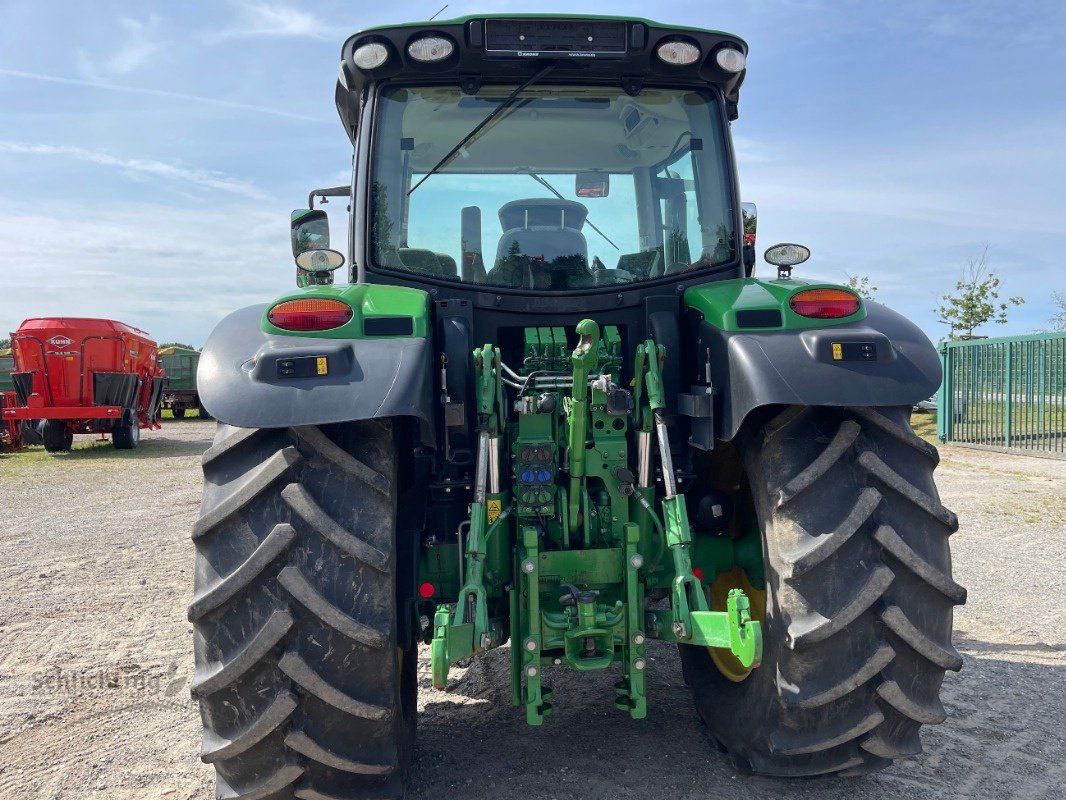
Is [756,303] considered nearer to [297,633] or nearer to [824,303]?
[824,303]

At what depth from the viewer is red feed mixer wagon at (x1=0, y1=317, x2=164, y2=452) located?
48.5 ft

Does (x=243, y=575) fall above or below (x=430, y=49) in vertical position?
below

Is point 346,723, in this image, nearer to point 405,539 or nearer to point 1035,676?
point 405,539

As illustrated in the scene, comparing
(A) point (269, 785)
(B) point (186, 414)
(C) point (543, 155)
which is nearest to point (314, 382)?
(A) point (269, 785)

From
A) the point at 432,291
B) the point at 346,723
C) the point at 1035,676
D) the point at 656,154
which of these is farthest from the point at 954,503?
the point at 346,723

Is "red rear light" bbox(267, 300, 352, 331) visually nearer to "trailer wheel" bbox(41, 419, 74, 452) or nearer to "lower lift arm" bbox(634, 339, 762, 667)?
"lower lift arm" bbox(634, 339, 762, 667)

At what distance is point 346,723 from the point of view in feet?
7.36

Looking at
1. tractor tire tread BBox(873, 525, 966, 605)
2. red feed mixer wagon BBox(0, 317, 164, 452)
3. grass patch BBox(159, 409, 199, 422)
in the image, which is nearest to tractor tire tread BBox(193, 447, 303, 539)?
tractor tire tread BBox(873, 525, 966, 605)

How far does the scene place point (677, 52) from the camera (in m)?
3.03

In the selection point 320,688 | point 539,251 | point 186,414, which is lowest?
point 186,414

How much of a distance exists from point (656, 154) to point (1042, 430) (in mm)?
12045

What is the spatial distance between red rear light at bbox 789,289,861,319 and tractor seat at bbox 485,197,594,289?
0.80 metres

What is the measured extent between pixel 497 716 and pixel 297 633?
1351mm

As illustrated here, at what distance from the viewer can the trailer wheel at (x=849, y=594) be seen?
2.30m
